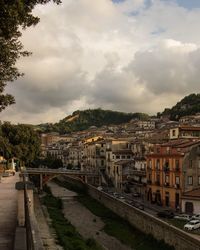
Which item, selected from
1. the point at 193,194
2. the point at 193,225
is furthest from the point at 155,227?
the point at 193,194

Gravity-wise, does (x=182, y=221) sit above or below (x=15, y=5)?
below

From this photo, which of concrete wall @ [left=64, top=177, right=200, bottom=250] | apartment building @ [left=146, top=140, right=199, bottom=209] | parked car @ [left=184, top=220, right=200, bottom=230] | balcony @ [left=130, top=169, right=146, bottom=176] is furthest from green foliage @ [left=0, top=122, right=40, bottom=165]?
parked car @ [left=184, top=220, right=200, bottom=230]

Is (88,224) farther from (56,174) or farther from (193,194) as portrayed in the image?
(56,174)

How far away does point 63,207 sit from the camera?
2328 inches

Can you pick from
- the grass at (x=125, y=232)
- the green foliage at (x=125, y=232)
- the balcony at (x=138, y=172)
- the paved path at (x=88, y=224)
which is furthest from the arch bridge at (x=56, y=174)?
the green foliage at (x=125, y=232)

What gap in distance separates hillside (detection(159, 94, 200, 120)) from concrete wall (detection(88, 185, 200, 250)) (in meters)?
95.3

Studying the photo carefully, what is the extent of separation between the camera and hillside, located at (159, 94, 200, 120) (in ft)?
481

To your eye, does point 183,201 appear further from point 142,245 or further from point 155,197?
point 142,245

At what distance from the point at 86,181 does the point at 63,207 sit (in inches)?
777

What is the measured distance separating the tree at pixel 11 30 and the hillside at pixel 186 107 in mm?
129555

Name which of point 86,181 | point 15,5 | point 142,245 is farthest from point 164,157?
point 15,5

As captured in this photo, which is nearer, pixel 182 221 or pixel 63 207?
pixel 182 221

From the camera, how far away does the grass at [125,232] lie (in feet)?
A: 112

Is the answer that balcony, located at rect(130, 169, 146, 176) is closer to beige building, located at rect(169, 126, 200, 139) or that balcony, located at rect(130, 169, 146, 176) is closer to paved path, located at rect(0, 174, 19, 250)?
beige building, located at rect(169, 126, 200, 139)
